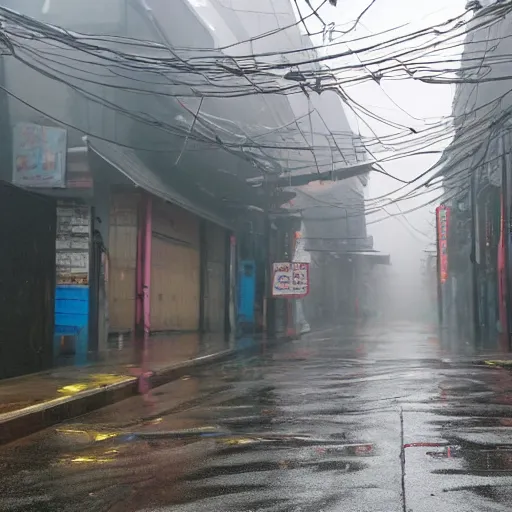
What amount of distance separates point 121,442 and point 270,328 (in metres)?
21.2

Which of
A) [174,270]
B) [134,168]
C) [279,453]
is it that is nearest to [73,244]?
[134,168]

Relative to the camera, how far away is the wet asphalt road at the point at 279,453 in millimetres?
4492

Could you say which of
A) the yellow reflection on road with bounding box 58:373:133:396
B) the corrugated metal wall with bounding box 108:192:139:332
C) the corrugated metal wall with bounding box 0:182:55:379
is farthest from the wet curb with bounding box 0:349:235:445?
the corrugated metal wall with bounding box 108:192:139:332

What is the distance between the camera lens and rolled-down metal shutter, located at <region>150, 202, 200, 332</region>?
21750 mm

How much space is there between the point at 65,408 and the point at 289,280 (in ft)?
60.8

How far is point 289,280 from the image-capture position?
26453mm

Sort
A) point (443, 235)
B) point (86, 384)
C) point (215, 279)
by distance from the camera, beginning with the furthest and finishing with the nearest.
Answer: point (443, 235) < point (215, 279) < point (86, 384)

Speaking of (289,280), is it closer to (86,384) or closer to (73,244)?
(73,244)

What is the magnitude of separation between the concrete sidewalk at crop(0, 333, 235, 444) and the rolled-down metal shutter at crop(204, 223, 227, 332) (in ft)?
33.1

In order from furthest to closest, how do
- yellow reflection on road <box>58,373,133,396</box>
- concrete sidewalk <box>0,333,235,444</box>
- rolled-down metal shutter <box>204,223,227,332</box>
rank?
rolled-down metal shutter <box>204,223,227,332</box> < yellow reflection on road <box>58,373,133,396</box> < concrete sidewalk <box>0,333,235,444</box>

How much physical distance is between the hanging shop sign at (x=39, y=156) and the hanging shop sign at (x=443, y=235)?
22652 millimetres

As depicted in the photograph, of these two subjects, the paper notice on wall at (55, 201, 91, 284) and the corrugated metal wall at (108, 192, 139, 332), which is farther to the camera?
the corrugated metal wall at (108, 192, 139, 332)

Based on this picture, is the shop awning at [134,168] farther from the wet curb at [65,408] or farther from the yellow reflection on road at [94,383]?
the yellow reflection on road at [94,383]

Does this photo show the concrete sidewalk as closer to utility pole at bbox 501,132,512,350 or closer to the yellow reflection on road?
the yellow reflection on road
